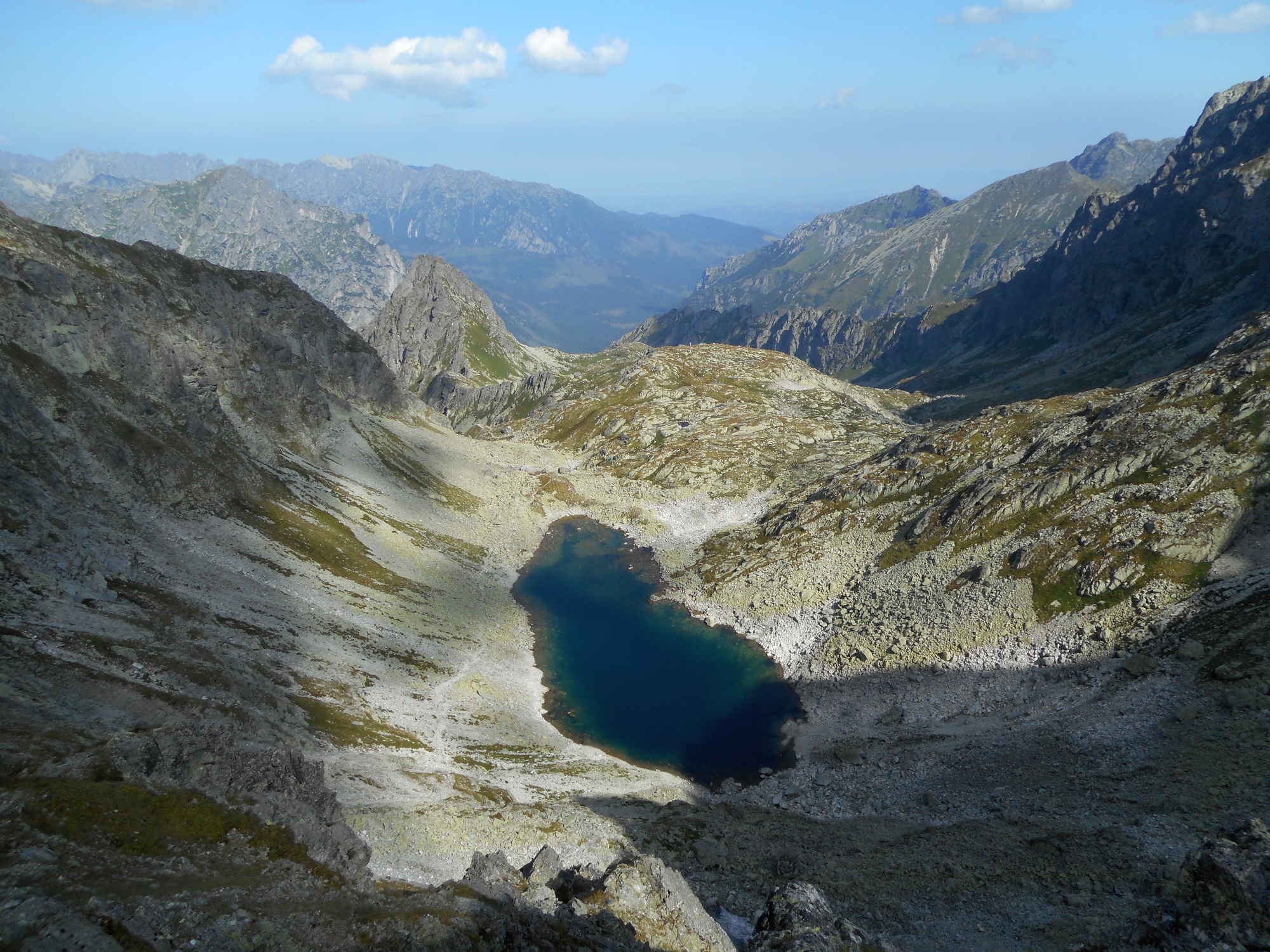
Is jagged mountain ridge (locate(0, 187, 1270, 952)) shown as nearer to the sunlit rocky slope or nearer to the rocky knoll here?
the sunlit rocky slope

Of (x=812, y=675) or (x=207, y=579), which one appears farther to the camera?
(x=812, y=675)

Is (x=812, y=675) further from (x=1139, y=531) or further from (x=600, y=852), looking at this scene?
(x=600, y=852)

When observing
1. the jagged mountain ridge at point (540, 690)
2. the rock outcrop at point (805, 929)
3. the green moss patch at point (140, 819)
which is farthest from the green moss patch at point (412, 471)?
the rock outcrop at point (805, 929)

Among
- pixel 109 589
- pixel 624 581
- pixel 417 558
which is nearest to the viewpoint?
pixel 109 589

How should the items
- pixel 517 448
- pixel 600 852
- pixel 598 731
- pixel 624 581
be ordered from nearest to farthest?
pixel 600 852 → pixel 598 731 → pixel 624 581 → pixel 517 448

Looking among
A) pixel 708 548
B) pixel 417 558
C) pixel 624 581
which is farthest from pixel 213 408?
pixel 708 548

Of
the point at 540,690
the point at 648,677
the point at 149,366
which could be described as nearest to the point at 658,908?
the point at 540,690
